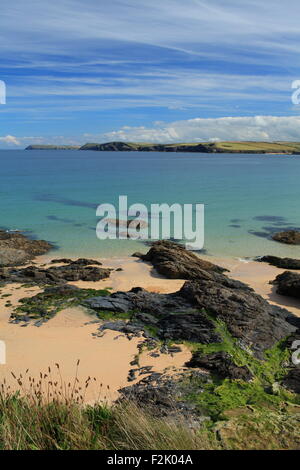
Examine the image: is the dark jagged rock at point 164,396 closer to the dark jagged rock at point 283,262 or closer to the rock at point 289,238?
the dark jagged rock at point 283,262

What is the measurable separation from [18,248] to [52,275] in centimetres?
939

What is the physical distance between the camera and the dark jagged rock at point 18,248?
86.8 feet

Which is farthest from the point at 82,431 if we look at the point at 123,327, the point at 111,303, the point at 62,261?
the point at 62,261

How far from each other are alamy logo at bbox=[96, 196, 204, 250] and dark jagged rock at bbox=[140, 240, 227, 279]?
6.69 metres

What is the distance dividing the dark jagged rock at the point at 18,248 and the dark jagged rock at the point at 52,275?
128 inches

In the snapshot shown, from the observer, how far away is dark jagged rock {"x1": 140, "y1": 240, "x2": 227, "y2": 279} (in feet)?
74.1

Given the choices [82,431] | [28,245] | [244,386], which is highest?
[82,431]

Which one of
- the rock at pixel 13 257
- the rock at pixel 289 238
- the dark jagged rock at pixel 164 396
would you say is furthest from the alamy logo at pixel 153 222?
the dark jagged rock at pixel 164 396

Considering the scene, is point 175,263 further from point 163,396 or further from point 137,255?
point 163,396

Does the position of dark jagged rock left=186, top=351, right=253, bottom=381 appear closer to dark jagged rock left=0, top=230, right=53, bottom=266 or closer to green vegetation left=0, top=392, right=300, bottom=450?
green vegetation left=0, top=392, right=300, bottom=450

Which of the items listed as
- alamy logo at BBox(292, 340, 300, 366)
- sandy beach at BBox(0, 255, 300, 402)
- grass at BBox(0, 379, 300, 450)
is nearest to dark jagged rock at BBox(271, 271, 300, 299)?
sandy beach at BBox(0, 255, 300, 402)

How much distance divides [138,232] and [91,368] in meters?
25.1

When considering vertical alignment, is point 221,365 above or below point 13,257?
below

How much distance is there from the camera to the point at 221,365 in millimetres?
11664
